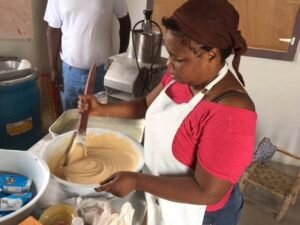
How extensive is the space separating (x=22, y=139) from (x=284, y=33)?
2.06 m

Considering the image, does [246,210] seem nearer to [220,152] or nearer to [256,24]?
[256,24]

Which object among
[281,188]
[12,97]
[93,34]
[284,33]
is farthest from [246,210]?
[12,97]

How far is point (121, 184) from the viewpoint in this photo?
79 cm

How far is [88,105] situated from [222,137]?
55cm

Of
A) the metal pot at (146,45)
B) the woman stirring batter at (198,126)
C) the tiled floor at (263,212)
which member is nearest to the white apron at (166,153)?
the woman stirring batter at (198,126)

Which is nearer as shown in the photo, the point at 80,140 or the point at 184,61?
the point at 184,61

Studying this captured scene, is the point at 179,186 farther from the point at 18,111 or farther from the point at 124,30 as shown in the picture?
the point at 124,30

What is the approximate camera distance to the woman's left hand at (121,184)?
792 millimetres

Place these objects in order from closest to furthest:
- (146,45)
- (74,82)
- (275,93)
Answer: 1. (146,45)
2. (74,82)
3. (275,93)

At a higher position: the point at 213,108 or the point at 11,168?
the point at 213,108

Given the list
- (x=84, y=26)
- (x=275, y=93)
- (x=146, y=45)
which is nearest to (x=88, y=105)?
(x=146, y=45)

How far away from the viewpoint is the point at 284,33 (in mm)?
2281

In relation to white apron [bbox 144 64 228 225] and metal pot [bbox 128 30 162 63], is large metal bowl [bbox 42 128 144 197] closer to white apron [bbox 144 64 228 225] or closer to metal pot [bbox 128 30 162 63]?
white apron [bbox 144 64 228 225]

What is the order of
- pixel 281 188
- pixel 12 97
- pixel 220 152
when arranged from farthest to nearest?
1. pixel 281 188
2. pixel 12 97
3. pixel 220 152
